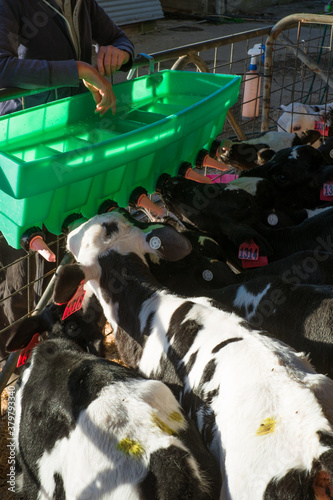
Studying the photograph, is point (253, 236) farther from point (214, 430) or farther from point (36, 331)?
point (214, 430)

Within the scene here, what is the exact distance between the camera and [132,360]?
2.49 m

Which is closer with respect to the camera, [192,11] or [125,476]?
[125,476]

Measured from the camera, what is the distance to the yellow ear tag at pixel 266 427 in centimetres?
169

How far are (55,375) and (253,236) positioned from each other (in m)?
1.46

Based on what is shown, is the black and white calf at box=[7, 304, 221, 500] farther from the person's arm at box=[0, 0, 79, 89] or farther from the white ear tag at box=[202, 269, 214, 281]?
the person's arm at box=[0, 0, 79, 89]

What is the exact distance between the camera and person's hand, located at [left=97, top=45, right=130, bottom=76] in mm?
3018

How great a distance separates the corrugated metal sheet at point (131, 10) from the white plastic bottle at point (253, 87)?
287 inches

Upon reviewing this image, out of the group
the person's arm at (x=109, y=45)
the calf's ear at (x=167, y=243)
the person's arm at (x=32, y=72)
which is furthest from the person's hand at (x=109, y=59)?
the calf's ear at (x=167, y=243)

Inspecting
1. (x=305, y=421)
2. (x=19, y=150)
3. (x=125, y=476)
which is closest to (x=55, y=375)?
(x=125, y=476)

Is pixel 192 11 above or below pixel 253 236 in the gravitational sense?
below

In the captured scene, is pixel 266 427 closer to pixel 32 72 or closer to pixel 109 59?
pixel 32 72

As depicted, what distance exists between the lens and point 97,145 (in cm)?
232

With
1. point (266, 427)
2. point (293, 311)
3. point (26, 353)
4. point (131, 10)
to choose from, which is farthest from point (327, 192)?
point (131, 10)

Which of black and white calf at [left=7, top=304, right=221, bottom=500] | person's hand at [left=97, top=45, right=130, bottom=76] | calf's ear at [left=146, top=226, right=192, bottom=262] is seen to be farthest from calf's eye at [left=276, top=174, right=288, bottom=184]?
black and white calf at [left=7, top=304, right=221, bottom=500]
